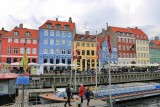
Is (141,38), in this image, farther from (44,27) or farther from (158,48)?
(44,27)

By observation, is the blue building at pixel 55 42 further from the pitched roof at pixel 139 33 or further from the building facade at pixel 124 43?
the pitched roof at pixel 139 33

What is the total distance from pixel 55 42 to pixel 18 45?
9.99m

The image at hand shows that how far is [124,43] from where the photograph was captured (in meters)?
73.6

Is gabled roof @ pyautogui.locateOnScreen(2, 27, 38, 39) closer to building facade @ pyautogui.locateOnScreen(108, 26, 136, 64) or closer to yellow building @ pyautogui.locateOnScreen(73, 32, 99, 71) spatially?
yellow building @ pyautogui.locateOnScreen(73, 32, 99, 71)

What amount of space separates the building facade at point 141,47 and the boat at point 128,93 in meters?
44.6

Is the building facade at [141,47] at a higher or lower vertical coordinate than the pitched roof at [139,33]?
lower

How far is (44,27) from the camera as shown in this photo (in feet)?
197

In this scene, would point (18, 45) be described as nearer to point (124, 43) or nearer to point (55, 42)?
point (55, 42)

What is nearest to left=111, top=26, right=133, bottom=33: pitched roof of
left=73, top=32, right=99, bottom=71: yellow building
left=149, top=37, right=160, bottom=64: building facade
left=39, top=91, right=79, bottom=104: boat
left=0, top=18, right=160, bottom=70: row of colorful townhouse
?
left=0, top=18, right=160, bottom=70: row of colorful townhouse

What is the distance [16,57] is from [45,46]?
319 inches

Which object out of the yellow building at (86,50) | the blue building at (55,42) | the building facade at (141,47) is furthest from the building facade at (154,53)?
the blue building at (55,42)

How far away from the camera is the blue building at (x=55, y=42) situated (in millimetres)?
58812

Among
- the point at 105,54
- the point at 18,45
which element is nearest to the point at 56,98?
the point at 18,45

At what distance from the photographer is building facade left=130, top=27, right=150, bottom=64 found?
76.7 metres
